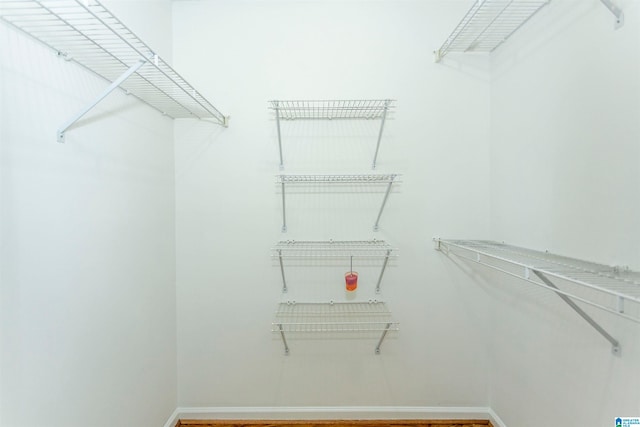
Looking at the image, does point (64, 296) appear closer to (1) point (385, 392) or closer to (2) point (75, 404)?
(2) point (75, 404)

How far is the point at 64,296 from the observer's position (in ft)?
3.59

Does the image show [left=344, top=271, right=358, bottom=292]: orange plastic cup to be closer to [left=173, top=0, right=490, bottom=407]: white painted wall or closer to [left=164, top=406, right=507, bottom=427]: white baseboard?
[left=173, top=0, right=490, bottom=407]: white painted wall

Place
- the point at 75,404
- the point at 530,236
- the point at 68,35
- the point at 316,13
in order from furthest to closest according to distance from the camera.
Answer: the point at 316,13
the point at 530,236
the point at 75,404
the point at 68,35

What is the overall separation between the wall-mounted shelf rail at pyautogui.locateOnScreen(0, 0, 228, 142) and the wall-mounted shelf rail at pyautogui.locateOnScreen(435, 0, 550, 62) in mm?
1580

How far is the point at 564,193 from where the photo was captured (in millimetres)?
1351

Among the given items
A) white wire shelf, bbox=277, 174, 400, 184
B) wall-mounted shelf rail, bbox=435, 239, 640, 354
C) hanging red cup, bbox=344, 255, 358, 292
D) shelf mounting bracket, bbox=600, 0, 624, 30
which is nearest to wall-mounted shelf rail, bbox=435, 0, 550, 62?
shelf mounting bracket, bbox=600, 0, 624, 30

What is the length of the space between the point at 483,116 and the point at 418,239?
97 cm

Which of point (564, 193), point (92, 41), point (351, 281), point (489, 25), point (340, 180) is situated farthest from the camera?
point (340, 180)

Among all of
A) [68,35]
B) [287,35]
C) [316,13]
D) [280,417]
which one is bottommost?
[280,417]

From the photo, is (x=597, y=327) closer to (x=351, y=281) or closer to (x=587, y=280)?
(x=587, y=280)

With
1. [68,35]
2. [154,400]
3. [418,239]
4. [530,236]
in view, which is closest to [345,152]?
[418,239]

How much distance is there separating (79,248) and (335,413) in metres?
1.85

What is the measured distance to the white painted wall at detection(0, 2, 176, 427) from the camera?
91cm

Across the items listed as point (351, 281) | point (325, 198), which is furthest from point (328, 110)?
point (351, 281)
